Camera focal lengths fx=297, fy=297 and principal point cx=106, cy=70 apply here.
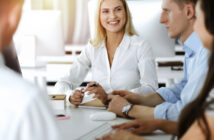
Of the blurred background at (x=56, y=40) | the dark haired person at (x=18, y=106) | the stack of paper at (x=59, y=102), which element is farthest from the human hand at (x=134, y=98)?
the dark haired person at (x=18, y=106)

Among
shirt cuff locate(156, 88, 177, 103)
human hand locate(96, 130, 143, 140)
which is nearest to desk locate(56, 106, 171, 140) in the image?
human hand locate(96, 130, 143, 140)

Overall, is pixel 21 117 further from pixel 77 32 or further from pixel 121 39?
pixel 77 32

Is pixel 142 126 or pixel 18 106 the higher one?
pixel 18 106

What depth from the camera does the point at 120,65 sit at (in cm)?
257

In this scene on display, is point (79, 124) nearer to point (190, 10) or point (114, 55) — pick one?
point (190, 10)

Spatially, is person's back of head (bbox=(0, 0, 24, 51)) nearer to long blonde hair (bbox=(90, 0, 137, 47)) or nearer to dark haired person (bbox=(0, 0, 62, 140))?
dark haired person (bbox=(0, 0, 62, 140))

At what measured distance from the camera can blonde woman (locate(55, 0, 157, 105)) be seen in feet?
8.36

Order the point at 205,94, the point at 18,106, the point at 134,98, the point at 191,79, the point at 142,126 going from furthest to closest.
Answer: the point at 134,98 → the point at 191,79 → the point at 142,126 → the point at 205,94 → the point at 18,106

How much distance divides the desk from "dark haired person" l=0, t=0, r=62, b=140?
31.7 inches

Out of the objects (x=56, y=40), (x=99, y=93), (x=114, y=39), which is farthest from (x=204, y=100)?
(x=56, y=40)

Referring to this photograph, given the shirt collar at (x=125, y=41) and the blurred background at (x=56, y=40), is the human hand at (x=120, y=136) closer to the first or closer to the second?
the blurred background at (x=56, y=40)

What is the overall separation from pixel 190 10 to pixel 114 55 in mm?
1050

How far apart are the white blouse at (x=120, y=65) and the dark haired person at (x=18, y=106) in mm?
1963

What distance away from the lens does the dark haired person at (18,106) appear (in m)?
0.49
